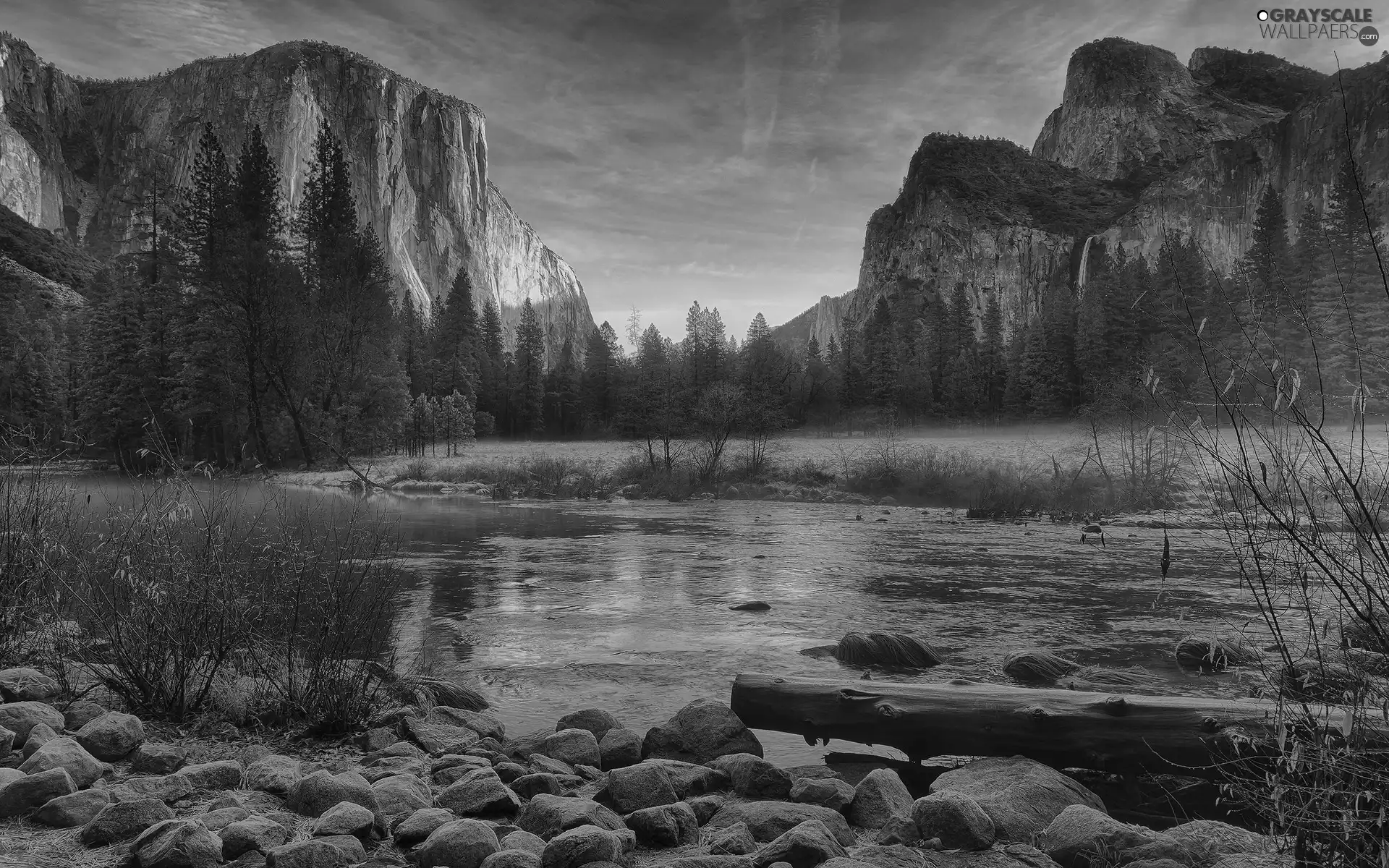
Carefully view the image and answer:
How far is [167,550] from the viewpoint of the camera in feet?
19.8

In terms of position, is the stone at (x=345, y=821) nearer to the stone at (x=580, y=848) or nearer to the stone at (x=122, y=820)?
the stone at (x=122, y=820)

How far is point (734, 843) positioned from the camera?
436 cm

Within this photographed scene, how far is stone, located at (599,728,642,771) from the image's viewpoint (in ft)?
20.3

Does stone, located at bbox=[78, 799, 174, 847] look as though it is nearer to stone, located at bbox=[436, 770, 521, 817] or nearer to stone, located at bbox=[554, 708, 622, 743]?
stone, located at bbox=[436, 770, 521, 817]

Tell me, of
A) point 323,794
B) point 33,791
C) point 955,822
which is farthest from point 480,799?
point 955,822

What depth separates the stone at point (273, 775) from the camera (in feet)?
16.1

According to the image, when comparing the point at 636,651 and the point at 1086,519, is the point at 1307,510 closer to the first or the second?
the point at 636,651

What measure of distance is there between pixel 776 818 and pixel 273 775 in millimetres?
3089

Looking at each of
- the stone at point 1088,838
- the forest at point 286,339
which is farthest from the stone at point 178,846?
the forest at point 286,339

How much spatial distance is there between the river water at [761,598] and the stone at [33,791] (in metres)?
3.41

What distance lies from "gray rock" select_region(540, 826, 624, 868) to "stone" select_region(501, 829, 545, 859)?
4 centimetres

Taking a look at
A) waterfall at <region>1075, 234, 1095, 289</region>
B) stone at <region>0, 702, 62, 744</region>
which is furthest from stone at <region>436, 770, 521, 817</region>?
waterfall at <region>1075, 234, 1095, 289</region>

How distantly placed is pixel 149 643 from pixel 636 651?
537 cm

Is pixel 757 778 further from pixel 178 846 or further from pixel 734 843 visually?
pixel 178 846
